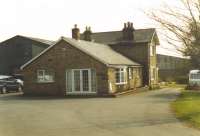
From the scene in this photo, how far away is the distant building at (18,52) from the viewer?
60.8 meters

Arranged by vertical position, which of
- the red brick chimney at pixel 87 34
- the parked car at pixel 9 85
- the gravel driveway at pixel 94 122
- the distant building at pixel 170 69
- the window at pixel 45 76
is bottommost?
the gravel driveway at pixel 94 122

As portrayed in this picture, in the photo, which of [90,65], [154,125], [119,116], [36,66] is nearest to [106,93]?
[90,65]

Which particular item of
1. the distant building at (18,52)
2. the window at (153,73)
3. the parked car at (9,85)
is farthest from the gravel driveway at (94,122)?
the distant building at (18,52)

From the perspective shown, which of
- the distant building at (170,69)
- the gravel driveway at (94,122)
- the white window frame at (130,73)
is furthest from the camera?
the distant building at (170,69)

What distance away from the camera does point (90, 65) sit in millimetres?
38531

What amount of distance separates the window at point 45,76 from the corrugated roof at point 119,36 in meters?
13.6

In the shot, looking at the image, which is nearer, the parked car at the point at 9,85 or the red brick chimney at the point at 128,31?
the parked car at the point at 9,85

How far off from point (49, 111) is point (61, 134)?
8.73 metres

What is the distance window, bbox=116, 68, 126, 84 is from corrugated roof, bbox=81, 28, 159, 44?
9295 mm

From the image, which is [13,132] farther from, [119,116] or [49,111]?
[49,111]

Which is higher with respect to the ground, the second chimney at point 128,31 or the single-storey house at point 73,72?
the second chimney at point 128,31

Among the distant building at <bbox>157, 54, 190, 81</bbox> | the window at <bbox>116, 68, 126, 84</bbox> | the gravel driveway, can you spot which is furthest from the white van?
the gravel driveway

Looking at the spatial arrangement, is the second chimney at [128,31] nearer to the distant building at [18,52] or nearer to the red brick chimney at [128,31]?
the red brick chimney at [128,31]

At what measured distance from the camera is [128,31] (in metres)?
51.9
